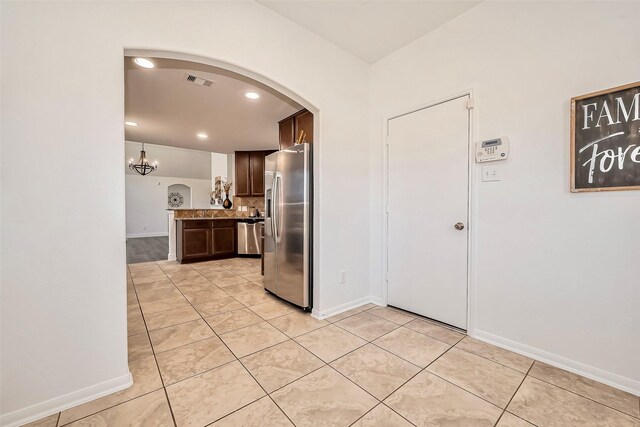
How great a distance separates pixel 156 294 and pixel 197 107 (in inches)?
108

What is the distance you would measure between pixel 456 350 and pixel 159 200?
12641 mm

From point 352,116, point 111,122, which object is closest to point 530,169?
point 352,116

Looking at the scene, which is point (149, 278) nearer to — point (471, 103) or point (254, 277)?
point (254, 277)

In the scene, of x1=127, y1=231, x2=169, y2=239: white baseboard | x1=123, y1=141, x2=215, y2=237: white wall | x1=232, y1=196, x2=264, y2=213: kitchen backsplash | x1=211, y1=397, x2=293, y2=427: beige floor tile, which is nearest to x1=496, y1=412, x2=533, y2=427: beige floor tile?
x1=211, y1=397, x2=293, y2=427: beige floor tile

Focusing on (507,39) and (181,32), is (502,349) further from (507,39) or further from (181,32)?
(181,32)

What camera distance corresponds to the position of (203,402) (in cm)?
152

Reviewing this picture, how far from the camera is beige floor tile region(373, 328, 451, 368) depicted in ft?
6.47

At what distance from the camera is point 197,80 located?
306cm

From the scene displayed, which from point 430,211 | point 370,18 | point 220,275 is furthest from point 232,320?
point 370,18

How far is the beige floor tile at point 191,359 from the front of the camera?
1.80 meters

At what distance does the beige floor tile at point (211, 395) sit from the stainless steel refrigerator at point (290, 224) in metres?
1.15

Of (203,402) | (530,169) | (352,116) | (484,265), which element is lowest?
(203,402)

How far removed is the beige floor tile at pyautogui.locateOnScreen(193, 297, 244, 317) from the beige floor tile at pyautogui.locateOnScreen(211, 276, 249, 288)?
69 cm

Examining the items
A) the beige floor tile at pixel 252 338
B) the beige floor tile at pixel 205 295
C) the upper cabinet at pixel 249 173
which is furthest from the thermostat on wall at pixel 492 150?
the upper cabinet at pixel 249 173
